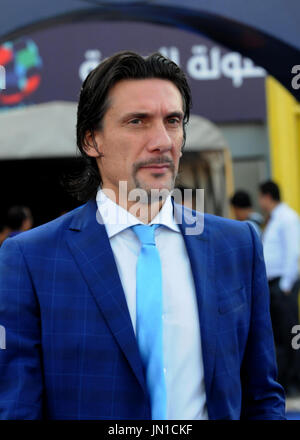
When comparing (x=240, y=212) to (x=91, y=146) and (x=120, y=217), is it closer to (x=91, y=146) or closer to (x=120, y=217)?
(x=91, y=146)

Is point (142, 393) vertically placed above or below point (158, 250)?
below

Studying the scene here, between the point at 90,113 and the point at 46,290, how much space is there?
0.51 metres

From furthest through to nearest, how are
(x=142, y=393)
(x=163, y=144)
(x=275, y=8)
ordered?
(x=275, y=8) → (x=163, y=144) → (x=142, y=393)

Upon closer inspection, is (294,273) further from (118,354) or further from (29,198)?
(118,354)

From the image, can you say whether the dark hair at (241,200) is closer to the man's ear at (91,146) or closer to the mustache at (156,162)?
the man's ear at (91,146)

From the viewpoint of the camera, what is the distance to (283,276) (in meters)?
6.64

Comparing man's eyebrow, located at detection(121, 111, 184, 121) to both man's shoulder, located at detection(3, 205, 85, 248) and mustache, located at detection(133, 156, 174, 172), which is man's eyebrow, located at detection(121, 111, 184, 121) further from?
man's shoulder, located at detection(3, 205, 85, 248)

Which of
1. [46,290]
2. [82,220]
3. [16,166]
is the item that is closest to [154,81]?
[82,220]

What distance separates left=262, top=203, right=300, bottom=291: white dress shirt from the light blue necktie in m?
4.80

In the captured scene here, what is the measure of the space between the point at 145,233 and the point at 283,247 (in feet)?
15.9

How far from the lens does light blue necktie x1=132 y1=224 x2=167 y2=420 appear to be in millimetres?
1808

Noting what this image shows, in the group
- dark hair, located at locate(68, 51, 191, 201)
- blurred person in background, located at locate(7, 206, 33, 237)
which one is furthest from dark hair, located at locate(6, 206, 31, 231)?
dark hair, located at locate(68, 51, 191, 201)

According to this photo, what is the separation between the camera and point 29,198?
6.68m

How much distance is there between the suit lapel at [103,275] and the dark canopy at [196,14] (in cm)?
189
